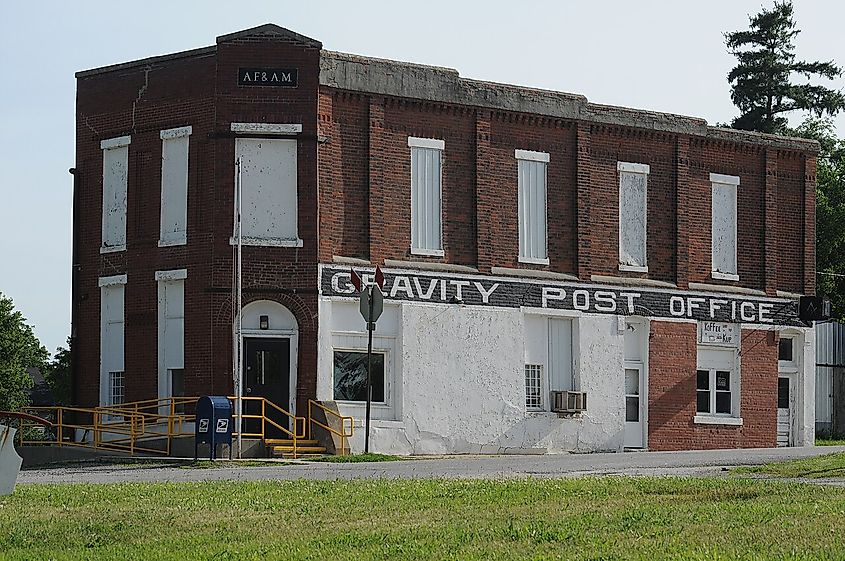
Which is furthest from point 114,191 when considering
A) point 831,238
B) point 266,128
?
point 831,238

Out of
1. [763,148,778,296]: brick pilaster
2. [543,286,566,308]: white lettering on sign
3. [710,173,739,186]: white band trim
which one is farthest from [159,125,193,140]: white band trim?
[763,148,778,296]: brick pilaster

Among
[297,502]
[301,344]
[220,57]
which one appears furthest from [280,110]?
[297,502]

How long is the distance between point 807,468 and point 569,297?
15040 millimetres

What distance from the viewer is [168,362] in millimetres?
34281

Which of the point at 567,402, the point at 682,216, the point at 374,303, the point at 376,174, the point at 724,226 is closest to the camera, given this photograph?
the point at 374,303

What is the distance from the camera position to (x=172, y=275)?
34.2 meters

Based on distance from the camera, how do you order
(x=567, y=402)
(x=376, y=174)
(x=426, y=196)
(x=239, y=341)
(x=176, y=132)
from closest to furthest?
(x=239, y=341) < (x=176, y=132) < (x=376, y=174) < (x=426, y=196) < (x=567, y=402)

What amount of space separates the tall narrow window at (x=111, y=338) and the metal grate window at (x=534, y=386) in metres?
9.75

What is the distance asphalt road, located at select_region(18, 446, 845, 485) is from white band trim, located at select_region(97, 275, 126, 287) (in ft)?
22.7

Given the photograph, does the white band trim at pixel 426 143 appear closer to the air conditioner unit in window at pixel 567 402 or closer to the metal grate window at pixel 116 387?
the air conditioner unit in window at pixel 567 402

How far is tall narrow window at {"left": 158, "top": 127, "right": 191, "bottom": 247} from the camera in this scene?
34312 millimetres

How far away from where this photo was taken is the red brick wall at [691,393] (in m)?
38.7

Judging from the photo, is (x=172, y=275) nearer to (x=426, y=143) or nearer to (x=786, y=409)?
(x=426, y=143)

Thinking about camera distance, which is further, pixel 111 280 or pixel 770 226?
pixel 770 226
